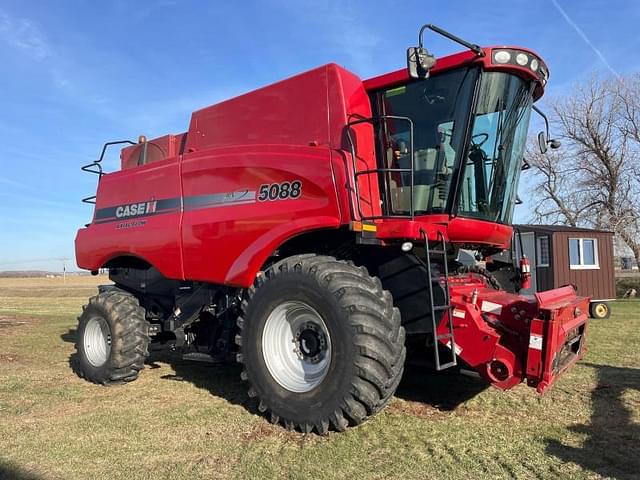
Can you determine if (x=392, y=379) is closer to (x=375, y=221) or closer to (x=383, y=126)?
(x=375, y=221)

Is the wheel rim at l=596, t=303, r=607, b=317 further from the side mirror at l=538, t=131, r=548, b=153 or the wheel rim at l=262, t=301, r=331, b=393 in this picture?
the wheel rim at l=262, t=301, r=331, b=393

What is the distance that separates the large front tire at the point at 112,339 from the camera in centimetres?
644

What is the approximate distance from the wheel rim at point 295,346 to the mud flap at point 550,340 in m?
1.67

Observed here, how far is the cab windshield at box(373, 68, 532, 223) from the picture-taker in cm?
476

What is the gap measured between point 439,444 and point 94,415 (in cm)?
325

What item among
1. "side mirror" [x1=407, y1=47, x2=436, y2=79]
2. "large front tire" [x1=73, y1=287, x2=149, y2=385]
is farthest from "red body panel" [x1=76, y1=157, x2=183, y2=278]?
"side mirror" [x1=407, y1=47, x2=436, y2=79]

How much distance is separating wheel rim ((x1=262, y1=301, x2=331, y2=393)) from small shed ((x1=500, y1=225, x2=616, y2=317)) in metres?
15.2

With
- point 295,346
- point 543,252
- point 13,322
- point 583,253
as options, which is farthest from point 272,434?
point 583,253

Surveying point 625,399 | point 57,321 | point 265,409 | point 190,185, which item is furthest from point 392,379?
point 57,321

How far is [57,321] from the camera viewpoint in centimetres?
1495

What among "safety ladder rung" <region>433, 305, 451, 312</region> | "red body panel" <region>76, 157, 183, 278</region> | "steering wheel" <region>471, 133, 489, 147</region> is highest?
"steering wheel" <region>471, 133, 489, 147</region>

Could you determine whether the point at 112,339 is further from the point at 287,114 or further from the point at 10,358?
the point at 287,114

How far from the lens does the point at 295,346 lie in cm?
493

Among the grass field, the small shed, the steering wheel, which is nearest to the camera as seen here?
the grass field
